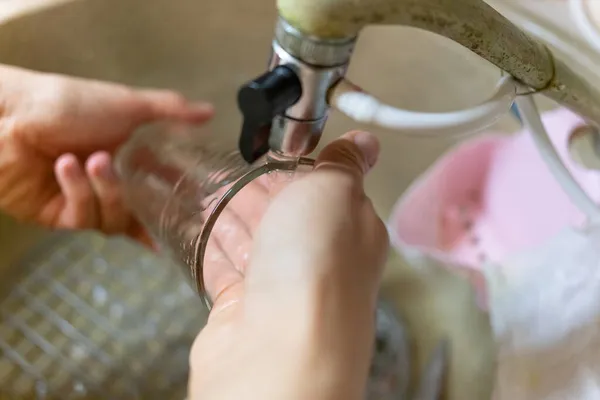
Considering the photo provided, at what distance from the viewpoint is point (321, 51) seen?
29 centimetres

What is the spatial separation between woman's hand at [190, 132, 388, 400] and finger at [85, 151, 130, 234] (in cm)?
28

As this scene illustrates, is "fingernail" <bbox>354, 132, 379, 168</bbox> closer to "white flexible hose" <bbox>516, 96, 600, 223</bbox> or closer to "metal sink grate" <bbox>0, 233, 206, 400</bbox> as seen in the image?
"white flexible hose" <bbox>516, 96, 600, 223</bbox>

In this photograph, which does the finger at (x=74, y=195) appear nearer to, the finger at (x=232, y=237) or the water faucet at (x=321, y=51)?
the finger at (x=232, y=237)

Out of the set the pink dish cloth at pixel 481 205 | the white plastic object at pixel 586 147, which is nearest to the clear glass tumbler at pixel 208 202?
the pink dish cloth at pixel 481 205

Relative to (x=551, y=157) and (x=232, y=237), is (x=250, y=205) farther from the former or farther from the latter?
(x=551, y=157)

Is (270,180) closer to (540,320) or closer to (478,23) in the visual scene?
(478,23)

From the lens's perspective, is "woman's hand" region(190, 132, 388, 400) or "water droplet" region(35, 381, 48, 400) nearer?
"woman's hand" region(190, 132, 388, 400)

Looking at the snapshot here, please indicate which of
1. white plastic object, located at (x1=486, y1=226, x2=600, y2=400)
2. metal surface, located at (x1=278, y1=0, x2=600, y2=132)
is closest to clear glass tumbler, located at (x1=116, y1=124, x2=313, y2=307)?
metal surface, located at (x1=278, y1=0, x2=600, y2=132)

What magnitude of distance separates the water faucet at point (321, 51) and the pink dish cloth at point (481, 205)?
1.17 ft

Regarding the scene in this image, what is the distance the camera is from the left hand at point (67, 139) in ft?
1.93

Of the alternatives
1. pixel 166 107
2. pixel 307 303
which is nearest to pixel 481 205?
pixel 166 107

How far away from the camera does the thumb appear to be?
1.20 feet

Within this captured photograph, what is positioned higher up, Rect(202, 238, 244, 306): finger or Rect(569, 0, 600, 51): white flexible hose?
Rect(569, 0, 600, 51): white flexible hose

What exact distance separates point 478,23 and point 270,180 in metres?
0.16
